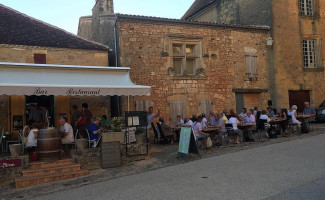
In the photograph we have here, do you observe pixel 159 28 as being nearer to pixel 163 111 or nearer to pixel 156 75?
pixel 156 75

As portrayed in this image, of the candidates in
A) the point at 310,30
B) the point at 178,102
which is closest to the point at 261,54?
the point at 310,30

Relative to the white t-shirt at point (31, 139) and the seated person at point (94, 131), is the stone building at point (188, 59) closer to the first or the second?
the seated person at point (94, 131)

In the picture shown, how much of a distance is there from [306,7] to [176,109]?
1035cm

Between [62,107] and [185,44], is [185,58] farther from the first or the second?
[62,107]

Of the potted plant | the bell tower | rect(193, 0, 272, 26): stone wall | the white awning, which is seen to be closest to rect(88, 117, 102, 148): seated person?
→ the white awning

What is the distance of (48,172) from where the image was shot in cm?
730

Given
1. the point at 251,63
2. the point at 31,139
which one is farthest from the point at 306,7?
the point at 31,139

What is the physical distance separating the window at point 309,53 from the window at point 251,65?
367cm

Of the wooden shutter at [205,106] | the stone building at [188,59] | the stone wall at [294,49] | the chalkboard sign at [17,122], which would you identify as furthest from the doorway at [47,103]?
the stone wall at [294,49]

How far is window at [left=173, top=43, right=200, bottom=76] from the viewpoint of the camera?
1388cm

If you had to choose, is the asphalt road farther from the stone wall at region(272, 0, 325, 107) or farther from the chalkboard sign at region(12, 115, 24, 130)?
the stone wall at region(272, 0, 325, 107)

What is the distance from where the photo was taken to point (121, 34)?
12.4 m

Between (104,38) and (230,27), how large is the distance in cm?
621

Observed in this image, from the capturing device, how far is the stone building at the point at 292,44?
1576 cm
